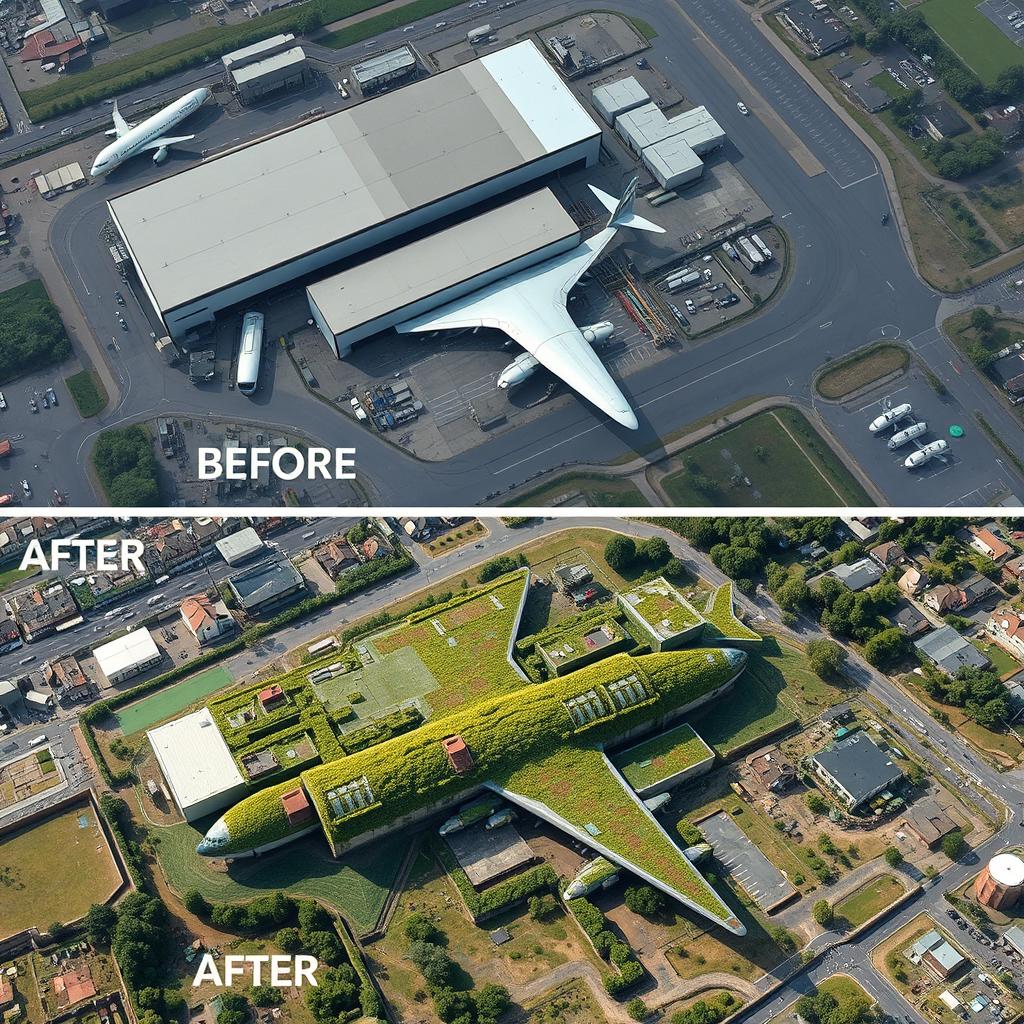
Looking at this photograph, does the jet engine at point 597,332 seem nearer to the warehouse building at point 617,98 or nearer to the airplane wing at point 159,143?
the warehouse building at point 617,98

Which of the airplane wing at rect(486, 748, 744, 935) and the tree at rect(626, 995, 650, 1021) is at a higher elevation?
the airplane wing at rect(486, 748, 744, 935)

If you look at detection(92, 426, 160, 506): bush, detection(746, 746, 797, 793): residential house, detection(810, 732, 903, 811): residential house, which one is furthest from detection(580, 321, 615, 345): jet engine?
detection(810, 732, 903, 811): residential house

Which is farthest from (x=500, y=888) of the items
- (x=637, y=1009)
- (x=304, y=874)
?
(x=304, y=874)

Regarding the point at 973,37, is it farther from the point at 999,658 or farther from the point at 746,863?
the point at 746,863

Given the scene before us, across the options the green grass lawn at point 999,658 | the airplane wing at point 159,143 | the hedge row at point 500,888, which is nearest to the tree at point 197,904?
the hedge row at point 500,888

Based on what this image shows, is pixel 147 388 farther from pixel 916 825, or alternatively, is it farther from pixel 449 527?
pixel 916 825

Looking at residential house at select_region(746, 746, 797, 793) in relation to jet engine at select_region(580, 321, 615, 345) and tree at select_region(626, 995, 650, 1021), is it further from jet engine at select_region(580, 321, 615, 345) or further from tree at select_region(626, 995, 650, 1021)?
jet engine at select_region(580, 321, 615, 345)
